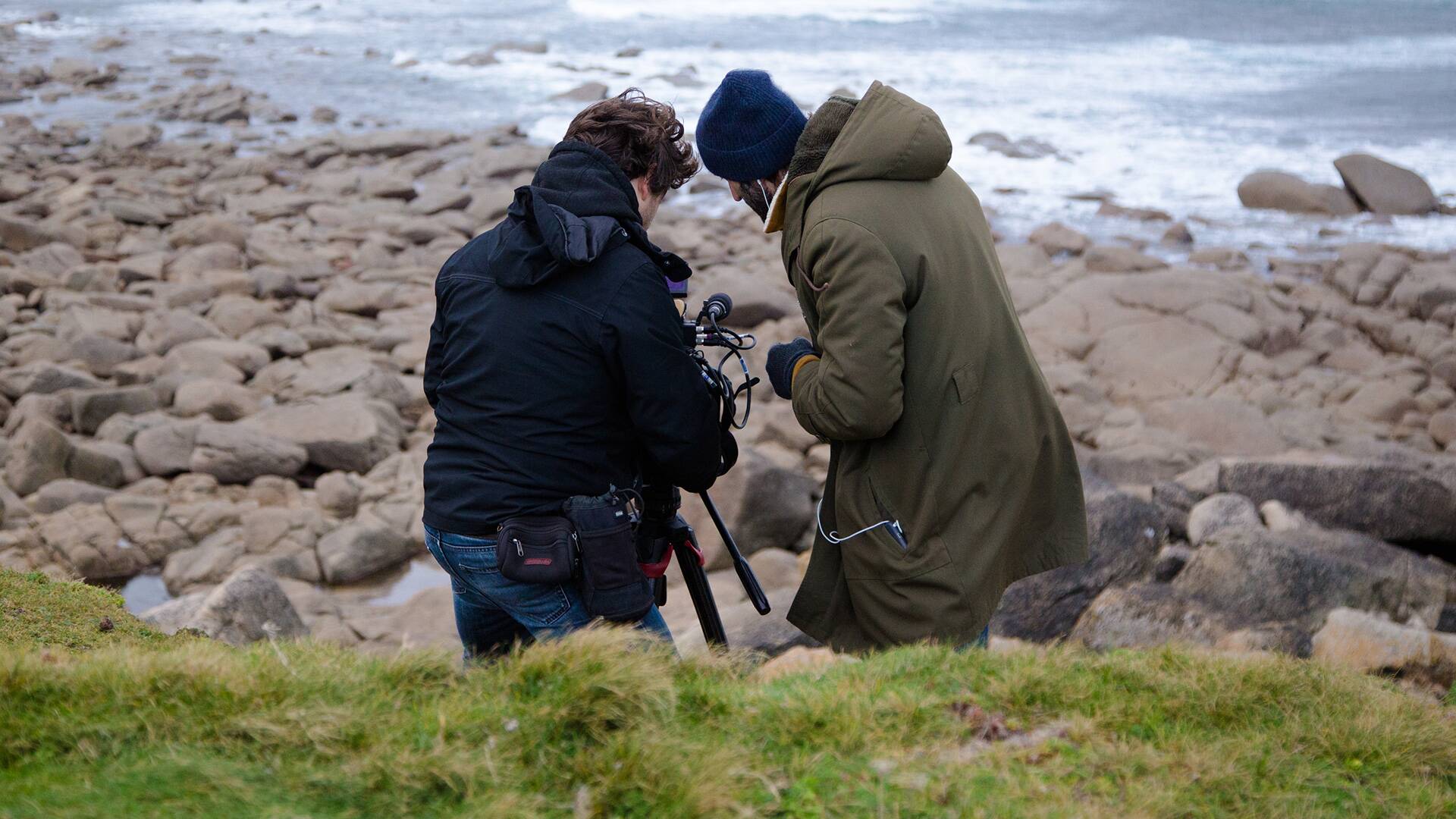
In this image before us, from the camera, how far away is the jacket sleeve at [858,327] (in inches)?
105

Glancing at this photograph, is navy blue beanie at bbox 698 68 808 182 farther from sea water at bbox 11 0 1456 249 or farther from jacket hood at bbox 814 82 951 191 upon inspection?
sea water at bbox 11 0 1456 249

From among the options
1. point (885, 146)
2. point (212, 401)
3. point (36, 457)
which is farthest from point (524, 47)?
point (885, 146)

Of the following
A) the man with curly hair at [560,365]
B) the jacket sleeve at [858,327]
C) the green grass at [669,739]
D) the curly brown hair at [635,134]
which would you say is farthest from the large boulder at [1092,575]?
the curly brown hair at [635,134]

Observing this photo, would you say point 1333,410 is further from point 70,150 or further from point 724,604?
point 70,150

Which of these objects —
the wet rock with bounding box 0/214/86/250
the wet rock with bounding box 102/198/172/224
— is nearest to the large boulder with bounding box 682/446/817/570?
the wet rock with bounding box 0/214/86/250

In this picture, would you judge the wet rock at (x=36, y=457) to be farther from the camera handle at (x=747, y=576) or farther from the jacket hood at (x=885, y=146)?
the jacket hood at (x=885, y=146)

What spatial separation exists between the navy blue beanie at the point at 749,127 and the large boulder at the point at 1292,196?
17.2 metres

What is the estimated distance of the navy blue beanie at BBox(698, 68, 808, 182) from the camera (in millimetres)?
2887

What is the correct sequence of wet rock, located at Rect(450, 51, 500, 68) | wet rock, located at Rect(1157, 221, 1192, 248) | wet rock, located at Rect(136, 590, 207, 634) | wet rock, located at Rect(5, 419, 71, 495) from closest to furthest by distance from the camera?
1. wet rock, located at Rect(136, 590, 207, 634)
2. wet rock, located at Rect(5, 419, 71, 495)
3. wet rock, located at Rect(1157, 221, 1192, 248)
4. wet rock, located at Rect(450, 51, 500, 68)

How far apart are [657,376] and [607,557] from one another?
0.47m

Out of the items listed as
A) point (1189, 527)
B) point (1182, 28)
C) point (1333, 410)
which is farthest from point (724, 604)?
point (1182, 28)

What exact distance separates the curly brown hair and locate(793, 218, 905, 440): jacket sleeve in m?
0.45

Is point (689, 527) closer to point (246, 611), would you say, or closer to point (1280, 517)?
point (246, 611)

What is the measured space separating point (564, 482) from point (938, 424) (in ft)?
3.10
